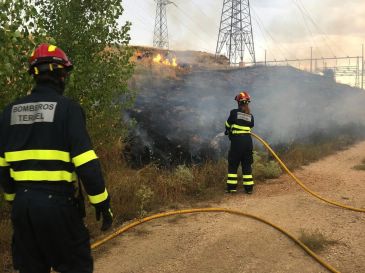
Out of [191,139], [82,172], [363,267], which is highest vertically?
[82,172]

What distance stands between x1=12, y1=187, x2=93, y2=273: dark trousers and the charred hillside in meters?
5.66

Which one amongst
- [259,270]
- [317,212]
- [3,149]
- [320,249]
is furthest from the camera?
[317,212]

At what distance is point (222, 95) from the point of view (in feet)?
52.2

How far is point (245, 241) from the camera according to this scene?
523cm

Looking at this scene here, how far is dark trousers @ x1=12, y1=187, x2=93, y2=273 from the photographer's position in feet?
8.57

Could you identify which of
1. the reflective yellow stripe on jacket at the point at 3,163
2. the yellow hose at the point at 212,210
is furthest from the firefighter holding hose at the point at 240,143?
the reflective yellow stripe on jacket at the point at 3,163

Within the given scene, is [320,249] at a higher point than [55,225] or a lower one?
lower

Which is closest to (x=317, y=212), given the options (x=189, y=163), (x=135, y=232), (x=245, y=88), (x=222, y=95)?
(x=135, y=232)

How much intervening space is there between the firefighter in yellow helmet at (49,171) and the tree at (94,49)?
270 cm

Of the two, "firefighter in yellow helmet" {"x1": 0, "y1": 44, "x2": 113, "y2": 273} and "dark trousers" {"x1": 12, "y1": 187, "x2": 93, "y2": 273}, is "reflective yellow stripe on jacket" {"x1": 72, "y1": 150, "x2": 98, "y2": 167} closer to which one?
"firefighter in yellow helmet" {"x1": 0, "y1": 44, "x2": 113, "y2": 273}

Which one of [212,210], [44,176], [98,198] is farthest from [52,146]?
[212,210]

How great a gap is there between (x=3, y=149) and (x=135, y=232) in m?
3.14

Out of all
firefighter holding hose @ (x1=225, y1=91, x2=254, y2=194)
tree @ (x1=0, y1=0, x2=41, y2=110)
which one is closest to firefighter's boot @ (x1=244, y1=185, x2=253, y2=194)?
firefighter holding hose @ (x1=225, y1=91, x2=254, y2=194)

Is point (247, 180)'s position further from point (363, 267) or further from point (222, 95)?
point (222, 95)
